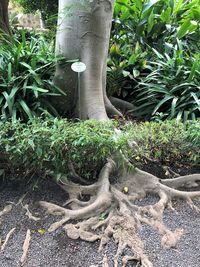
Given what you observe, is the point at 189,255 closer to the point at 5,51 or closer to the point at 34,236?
the point at 34,236

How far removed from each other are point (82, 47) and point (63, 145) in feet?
3.99

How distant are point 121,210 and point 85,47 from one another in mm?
1556

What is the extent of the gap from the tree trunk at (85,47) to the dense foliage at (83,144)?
652mm

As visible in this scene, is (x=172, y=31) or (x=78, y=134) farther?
(x=172, y=31)

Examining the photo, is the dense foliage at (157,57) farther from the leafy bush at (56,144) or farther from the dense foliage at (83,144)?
the leafy bush at (56,144)

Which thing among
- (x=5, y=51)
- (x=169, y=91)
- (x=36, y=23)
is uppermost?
(x=5, y=51)

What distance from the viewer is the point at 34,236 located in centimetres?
196

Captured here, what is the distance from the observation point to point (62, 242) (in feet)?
6.31

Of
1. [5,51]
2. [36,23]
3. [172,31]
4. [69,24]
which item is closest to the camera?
[69,24]

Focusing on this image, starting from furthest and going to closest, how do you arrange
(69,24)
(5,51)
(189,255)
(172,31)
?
(172,31) → (5,51) → (69,24) → (189,255)

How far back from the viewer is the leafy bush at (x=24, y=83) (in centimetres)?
272

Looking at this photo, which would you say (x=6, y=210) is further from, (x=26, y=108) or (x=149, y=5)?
(x=149, y=5)

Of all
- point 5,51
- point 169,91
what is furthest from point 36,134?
point 169,91

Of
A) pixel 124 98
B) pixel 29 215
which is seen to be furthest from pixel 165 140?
pixel 124 98
